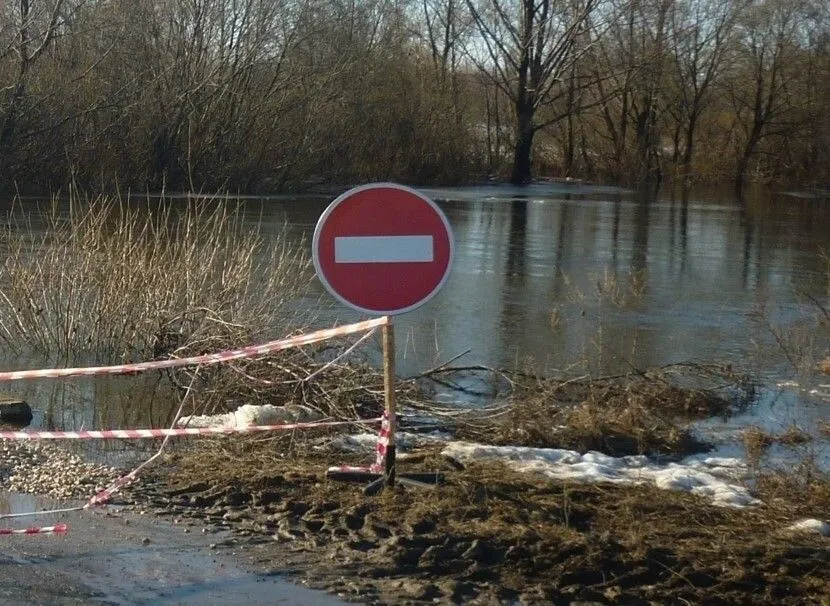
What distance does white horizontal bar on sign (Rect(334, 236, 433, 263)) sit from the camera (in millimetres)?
6145

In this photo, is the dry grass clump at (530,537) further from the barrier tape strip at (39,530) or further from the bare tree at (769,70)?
the bare tree at (769,70)

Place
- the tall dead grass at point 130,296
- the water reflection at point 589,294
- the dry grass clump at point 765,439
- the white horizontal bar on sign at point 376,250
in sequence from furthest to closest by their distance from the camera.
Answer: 1. the water reflection at point 589,294
2. the tall dead grass at point 130,296
3. the dry grass clump at point 765,439
4. the white horizontal bar on sign at point 376,250

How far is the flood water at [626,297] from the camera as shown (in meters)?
11.2

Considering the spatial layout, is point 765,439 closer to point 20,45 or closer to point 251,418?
point 251,418

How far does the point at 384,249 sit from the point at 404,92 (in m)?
37.1

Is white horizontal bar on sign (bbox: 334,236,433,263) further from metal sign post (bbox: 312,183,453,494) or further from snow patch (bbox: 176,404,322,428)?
snow patch (bbox: 176,404,322,428)

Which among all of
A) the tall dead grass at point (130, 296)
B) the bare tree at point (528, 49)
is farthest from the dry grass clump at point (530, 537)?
the bare tree at point (528, 49)

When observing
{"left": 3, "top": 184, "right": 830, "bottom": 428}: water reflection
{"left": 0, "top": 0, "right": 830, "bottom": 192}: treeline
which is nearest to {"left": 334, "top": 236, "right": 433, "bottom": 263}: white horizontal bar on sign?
{"left": 3, "top": 184, "right": 830, "bottom": 428}: water reflection

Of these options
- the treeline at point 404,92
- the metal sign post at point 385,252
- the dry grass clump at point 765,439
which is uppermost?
the treeline at point 404,92

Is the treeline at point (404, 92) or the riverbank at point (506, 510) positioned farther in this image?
the treeline at point (404, 92)

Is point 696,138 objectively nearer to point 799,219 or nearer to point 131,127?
point 799,219

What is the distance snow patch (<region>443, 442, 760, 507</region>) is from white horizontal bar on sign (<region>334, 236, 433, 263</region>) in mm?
1421

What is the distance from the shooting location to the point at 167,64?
1319 inches

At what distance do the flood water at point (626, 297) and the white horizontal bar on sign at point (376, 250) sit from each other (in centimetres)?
308
